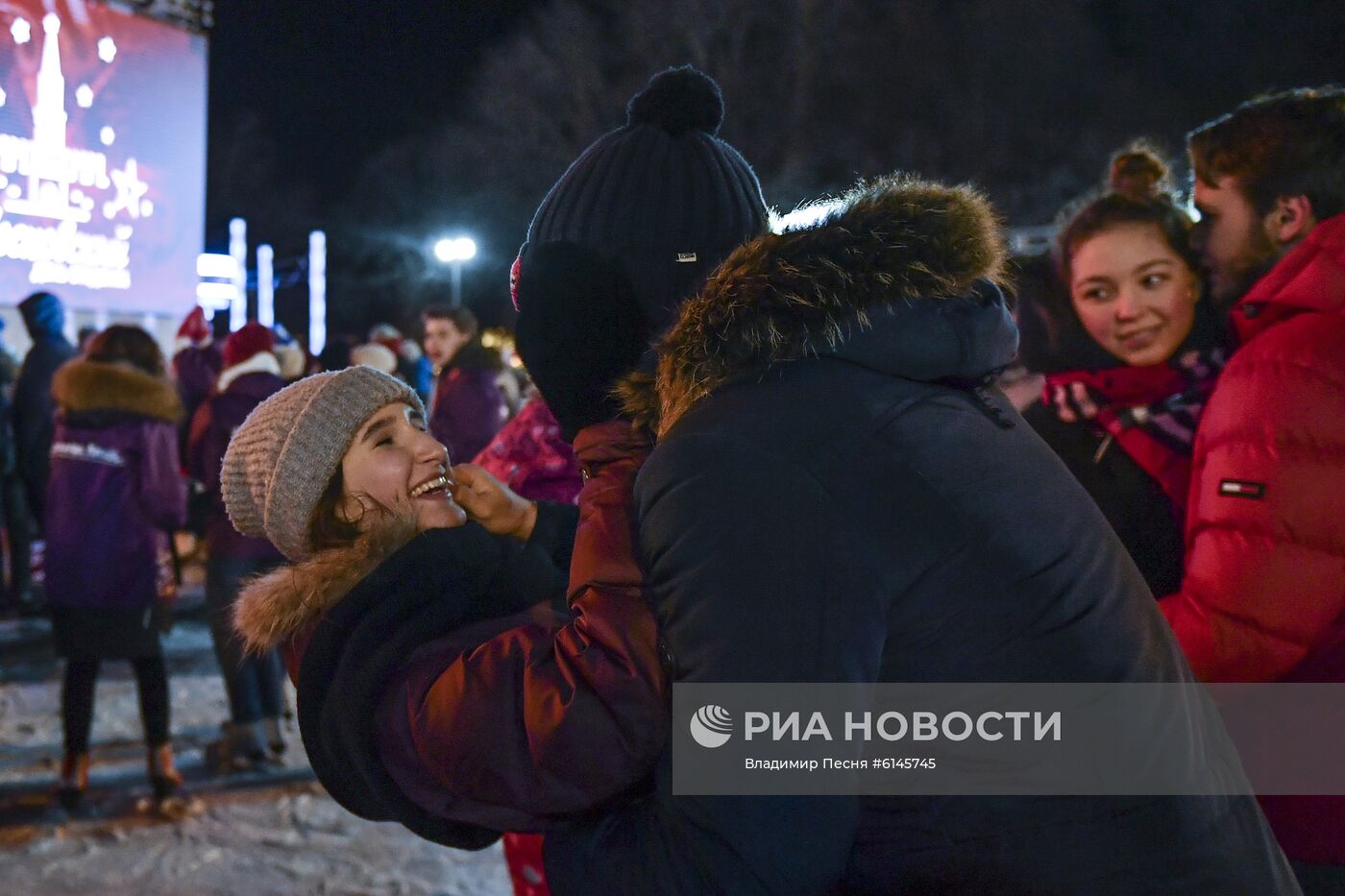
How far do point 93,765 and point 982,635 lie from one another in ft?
15.9

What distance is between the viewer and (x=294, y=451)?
1.98 m

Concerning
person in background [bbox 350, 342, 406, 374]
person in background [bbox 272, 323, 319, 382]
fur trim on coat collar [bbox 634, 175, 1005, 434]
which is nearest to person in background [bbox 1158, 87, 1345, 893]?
fur trim on coat collar [bbox 634, 175, 1005, 434]

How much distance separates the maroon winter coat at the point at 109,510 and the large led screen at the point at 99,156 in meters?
8.77

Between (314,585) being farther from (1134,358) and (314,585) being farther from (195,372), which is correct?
(195,372)

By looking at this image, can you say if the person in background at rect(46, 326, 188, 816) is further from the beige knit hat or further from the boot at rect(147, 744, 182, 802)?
the beige knit hat

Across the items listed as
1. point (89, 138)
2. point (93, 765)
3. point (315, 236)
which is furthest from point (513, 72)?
point (93, 765)

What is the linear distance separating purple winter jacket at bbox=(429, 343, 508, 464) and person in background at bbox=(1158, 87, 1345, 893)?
3.90m

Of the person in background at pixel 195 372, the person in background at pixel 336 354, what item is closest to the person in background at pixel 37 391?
the person in background at pixel 195 372

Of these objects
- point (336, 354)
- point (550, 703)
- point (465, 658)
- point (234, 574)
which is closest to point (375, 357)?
point (336, 354)

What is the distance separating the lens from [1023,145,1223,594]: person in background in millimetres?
2096

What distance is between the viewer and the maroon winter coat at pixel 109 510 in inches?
169

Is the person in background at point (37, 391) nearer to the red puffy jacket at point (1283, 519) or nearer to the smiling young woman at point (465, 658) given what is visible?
the smiling young woman at point (465, 658)

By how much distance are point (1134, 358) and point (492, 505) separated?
1461 mm

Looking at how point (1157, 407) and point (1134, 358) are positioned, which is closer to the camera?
point (1157, 407)
